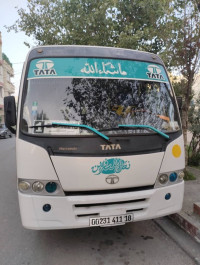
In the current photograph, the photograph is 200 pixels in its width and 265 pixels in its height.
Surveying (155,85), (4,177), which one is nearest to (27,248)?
(155,85)

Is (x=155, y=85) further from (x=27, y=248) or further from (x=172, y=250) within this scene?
(x=27, y=248)

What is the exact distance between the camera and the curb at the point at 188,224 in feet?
11.0

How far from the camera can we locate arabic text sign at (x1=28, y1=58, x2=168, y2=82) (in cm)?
304

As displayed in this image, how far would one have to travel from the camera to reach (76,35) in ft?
28.8

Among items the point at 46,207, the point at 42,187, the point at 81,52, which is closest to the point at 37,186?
the point at 42,187

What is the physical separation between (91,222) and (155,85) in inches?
78.6

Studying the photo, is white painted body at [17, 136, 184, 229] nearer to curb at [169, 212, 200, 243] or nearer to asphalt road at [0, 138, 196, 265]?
asphalt road at [0, 138, 196, 265]

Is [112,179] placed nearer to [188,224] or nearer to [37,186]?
[37,186]

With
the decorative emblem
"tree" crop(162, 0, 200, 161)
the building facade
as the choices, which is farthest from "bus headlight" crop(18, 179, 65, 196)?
the building facade

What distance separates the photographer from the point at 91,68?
3.13 metres

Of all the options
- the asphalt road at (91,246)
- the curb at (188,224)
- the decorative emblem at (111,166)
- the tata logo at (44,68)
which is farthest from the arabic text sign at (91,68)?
the asphalt road at (91,246)

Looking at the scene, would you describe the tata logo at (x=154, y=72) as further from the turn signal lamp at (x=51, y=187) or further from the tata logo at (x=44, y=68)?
the turn signal lamp at (x=51, y=187)

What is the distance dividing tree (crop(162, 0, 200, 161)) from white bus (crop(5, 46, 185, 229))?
89.6 inches

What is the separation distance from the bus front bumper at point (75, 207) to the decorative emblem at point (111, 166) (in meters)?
0.29
